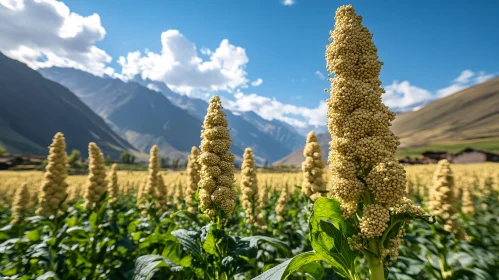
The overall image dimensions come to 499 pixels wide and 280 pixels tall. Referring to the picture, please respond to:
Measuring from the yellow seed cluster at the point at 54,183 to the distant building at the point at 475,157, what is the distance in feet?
446

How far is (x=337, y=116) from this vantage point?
10.3ft

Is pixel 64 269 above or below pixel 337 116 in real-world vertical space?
below

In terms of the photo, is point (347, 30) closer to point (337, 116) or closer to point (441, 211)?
point (337, 116)

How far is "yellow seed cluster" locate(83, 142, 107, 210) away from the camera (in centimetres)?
974

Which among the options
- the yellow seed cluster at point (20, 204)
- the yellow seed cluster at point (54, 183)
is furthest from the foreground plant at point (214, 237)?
the yellow seed cluster at point (20, 204)

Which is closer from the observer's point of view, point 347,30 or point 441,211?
point 347,30

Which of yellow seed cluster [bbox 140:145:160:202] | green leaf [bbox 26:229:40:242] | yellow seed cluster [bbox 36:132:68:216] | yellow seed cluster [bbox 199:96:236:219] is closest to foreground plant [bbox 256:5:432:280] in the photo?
yellow seed cluster [bbox 199:96:236:219]

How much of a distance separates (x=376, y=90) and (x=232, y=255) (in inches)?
137

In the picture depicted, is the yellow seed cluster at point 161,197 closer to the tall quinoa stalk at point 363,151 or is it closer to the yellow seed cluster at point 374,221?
the tall quinoa stalk at point 363,151

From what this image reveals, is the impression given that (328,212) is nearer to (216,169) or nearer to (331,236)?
(331,236)

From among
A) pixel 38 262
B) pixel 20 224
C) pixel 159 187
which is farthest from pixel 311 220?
pixel 20 224

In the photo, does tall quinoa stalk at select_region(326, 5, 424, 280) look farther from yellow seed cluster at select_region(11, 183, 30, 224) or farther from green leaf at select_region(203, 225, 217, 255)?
yellow seed cluster at select_region(11, 183, 30, 224)

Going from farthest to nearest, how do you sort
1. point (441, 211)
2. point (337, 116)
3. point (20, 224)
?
point (20, 224), point (441, 211), point (337, 116)

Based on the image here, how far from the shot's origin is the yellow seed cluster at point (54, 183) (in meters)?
8.62
